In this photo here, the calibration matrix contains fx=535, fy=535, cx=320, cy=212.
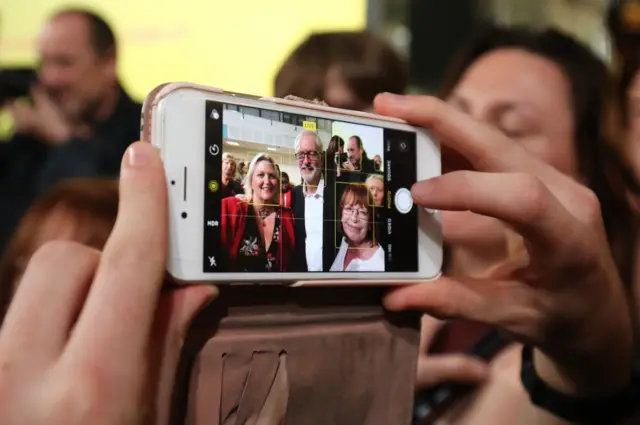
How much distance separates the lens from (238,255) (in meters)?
0.28

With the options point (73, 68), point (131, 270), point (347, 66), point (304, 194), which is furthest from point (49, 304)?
point (73, 68)

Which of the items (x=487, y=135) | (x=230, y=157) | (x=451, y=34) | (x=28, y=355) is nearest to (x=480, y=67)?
(x=451, y=34)

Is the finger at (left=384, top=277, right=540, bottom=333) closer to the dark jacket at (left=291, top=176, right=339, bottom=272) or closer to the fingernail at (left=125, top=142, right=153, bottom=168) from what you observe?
the dark jacket at (left=291, top=176, right=339, bottom=272)

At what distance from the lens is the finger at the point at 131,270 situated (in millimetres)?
224

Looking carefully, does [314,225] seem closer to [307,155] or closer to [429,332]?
[307,155]

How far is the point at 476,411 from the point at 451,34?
45 cm

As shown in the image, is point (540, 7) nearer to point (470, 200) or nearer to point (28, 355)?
point (470, 200)

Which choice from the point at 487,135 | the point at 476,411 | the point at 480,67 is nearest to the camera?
the point at 487,135

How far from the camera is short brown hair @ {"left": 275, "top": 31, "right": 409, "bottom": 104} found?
474mm

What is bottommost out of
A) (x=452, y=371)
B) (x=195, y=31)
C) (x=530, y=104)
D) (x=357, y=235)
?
(x=452, y=371)

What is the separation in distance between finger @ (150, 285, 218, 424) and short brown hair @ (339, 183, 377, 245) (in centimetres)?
10

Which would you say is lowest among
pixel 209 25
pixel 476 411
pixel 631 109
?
pixel 476 411

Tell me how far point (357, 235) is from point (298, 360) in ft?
0.26

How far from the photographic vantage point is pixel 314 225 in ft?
1.00
